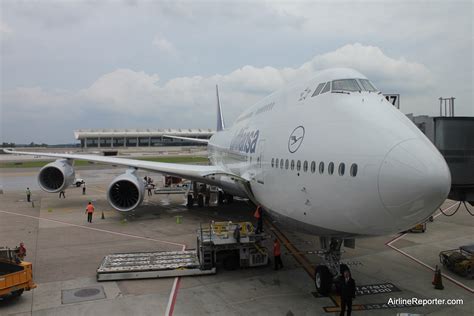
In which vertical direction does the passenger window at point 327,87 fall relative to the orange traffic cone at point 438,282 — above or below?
above

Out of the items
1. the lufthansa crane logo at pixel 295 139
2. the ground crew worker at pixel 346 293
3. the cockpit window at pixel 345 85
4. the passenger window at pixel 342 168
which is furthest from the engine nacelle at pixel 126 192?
the passenger window at pixel 342 168

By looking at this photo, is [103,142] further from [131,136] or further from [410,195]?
[410,195]

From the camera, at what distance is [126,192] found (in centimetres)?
2083

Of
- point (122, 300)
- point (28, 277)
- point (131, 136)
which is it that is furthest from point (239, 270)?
point (131, 136)

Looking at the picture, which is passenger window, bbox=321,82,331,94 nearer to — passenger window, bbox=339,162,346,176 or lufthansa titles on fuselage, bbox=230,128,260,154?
passenger window, bbox=339,162,346,176

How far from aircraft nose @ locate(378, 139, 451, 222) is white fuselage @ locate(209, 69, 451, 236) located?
0.02m

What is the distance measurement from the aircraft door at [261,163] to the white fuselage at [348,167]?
25cm

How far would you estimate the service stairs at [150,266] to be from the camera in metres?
12.0

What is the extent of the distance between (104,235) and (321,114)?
12753 millimetres

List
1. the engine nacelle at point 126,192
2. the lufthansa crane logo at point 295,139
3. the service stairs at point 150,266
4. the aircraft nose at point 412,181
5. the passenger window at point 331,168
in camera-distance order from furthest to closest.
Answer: the engine nacelle at point 126,192 < the service stairs at point 150,266 < the lufthansa crane logo at point 295,139 < the passenger window at point 331,168 < the aircraft nose at point 412,181

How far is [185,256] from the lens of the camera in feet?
44.8

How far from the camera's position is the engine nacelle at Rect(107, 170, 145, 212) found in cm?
2039

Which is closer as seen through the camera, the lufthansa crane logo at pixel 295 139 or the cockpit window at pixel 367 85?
the cockpit window at pixel 367 85

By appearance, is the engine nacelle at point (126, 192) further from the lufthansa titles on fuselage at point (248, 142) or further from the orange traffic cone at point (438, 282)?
the orange traffic cone at point (438, 282)
